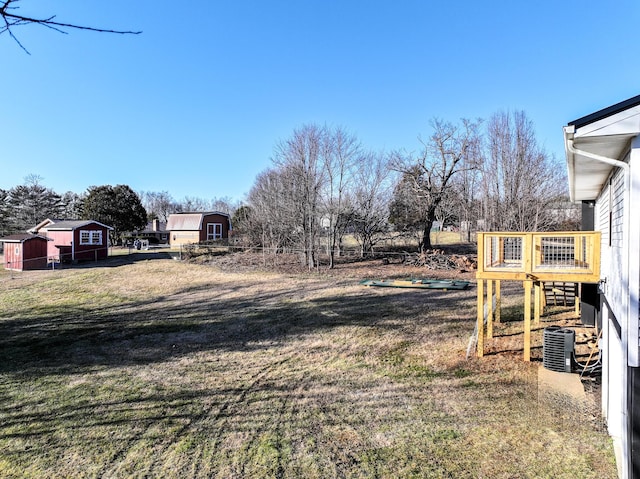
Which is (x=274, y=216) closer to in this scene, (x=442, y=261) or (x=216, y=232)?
(x=442, y=261)

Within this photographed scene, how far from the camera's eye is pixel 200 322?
8852 millimetres

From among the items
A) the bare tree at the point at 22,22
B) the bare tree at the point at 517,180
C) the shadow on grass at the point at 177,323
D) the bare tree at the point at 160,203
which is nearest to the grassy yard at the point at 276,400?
the shadow on grass at the point at 177,323

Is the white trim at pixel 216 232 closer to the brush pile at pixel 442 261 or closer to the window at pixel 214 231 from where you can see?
the window at pixel 214 231

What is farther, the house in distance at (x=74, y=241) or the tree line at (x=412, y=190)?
the house in distance at (x=74, y=241)

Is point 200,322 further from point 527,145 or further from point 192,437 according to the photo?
point 527,145

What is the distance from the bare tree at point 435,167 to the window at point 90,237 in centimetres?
1902

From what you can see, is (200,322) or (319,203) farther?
(319,203)

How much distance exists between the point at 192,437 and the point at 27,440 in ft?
5.86

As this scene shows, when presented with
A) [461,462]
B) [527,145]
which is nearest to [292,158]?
[527,145]

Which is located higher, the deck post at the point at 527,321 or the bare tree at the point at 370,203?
the bare tree at the point at 370,203

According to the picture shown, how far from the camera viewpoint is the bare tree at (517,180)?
1686 centimetres

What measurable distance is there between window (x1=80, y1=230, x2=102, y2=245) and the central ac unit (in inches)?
966

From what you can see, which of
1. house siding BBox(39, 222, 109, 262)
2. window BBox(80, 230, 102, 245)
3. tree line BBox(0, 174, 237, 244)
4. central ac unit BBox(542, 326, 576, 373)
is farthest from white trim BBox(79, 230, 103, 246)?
central ac unit BBox(542, 326, 576, 373)

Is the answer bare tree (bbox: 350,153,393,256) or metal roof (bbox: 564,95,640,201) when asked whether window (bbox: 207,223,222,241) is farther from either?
metal roof (bbox: 564,95,640,201)
